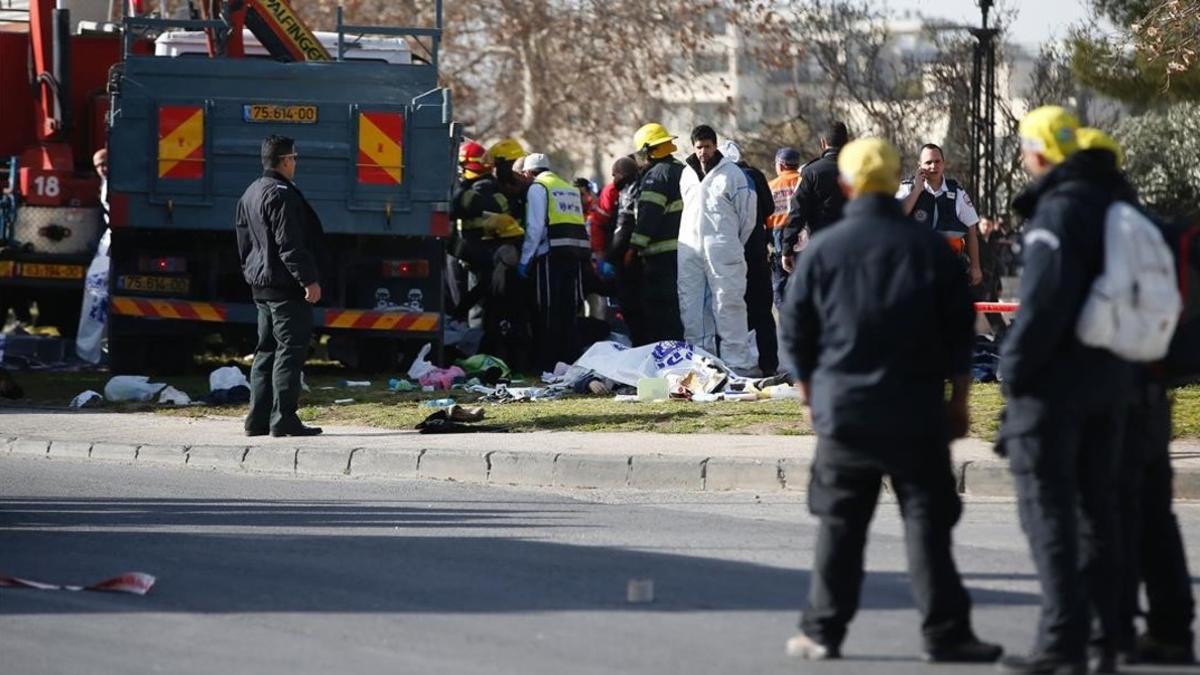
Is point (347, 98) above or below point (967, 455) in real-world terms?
above

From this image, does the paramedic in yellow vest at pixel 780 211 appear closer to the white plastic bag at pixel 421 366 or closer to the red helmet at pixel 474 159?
the red helmet at pixel 474 159

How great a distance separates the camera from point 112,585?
8.59 meters

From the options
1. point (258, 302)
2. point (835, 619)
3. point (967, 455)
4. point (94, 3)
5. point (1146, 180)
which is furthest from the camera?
point (1146, 180)

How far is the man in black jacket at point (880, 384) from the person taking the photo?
6598mm

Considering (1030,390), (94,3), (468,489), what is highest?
Result: (94,3)

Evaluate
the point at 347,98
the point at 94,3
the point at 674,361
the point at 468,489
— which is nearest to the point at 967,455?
the point at 468,489

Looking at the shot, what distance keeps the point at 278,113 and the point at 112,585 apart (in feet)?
28.5

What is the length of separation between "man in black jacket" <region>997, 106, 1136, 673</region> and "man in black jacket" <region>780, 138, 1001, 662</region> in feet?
0.78

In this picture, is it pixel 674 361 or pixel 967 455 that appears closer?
pixel 967 455

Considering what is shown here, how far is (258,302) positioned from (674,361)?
3425 mm

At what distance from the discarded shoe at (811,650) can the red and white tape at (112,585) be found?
9.39 ft

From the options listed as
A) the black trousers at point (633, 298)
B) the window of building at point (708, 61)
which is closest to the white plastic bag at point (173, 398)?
the black trousers at point (633, 298)

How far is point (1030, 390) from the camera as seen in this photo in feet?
21.3

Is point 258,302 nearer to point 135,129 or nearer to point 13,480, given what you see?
point 13,480
